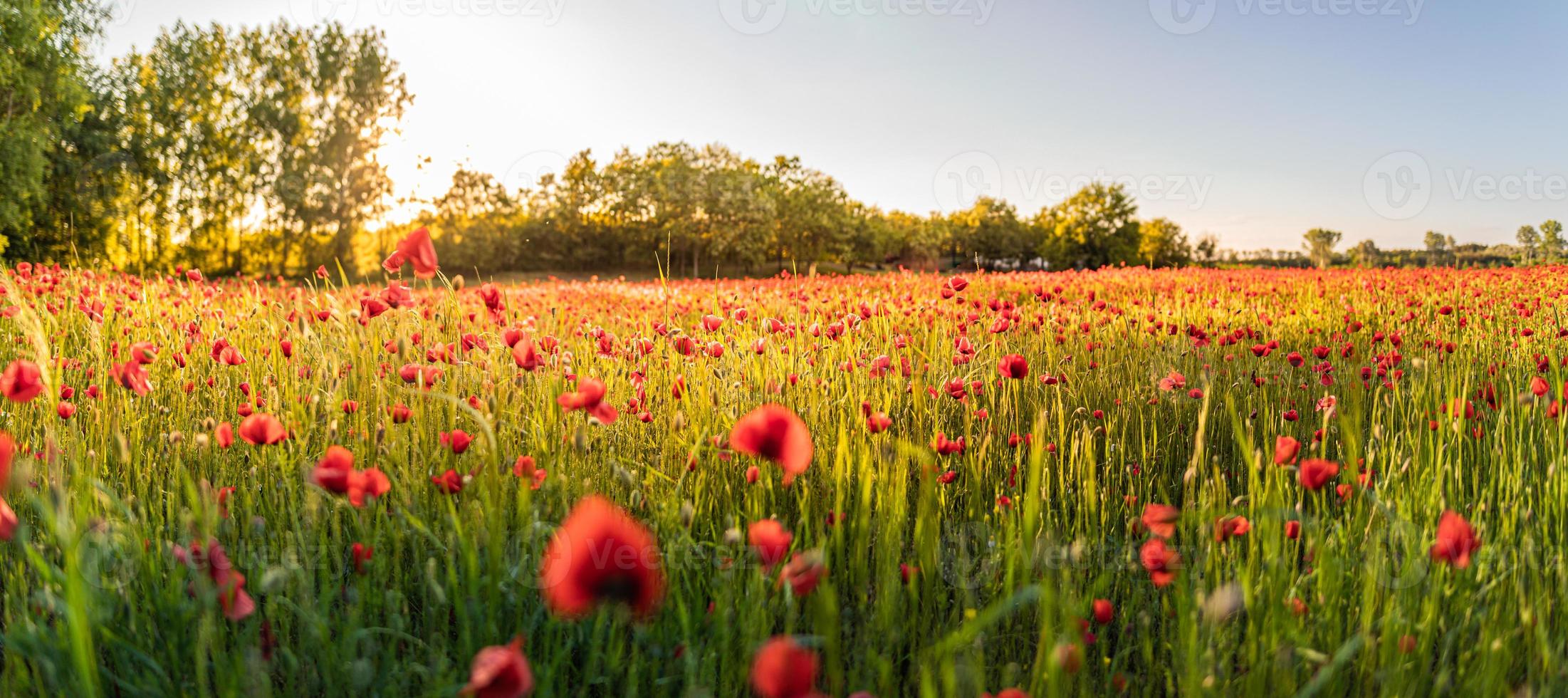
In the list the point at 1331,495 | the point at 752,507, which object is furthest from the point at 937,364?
the point at 752,507

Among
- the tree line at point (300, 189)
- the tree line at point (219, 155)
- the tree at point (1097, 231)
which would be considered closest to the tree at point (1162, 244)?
the tree at point (1097, 231)

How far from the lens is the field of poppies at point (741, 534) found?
1231 mm

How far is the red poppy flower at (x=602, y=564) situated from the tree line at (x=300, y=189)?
59.2 ft

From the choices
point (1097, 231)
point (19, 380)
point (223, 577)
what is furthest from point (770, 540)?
point (1097, 231)

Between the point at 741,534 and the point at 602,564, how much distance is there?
875 millimetres

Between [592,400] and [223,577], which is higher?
[592,400]

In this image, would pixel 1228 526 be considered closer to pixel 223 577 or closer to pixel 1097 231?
pixel 223 577

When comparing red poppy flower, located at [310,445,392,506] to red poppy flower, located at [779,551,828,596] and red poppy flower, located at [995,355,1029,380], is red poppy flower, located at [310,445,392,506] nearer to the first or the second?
red poppy flower, located at [779,551,828,596]

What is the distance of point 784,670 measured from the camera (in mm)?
732

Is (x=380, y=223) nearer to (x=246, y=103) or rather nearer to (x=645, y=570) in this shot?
(x=246, y=103)

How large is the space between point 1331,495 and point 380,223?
37257 millimetres

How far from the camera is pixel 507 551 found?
176 centimetres

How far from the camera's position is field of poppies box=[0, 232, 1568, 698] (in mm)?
1231

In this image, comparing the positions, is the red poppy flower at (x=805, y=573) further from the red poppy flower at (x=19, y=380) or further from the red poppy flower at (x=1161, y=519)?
the red poppy flower at (x=19, y=380)
